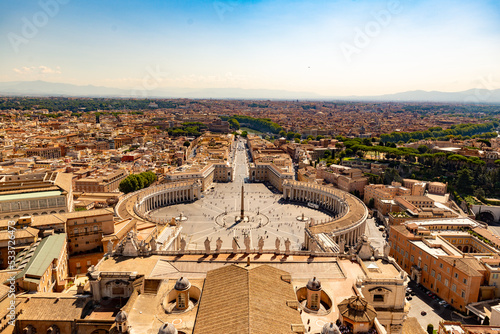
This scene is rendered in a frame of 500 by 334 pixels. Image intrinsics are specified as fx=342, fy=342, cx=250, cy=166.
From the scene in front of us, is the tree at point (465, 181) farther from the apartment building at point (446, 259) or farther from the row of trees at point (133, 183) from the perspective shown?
the row of trees at point (133, 183)

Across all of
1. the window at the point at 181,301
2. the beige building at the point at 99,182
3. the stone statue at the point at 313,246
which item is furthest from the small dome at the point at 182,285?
the beige building at the point at 99,182

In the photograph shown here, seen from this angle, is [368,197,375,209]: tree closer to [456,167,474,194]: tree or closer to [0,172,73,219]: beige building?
[456,167,474,194]: tree

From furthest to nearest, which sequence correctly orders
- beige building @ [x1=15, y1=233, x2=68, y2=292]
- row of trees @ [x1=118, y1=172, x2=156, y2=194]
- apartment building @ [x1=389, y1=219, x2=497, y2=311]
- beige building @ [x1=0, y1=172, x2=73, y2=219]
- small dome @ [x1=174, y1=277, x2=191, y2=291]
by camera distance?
row of trees @ [x1=118, y1=172, x2=156, y2=194] → beige building @ [x1=0, y1=172, x2=73, y2=219] → apartment building @ [x1=389, y1=219, x2=497, y2=311] → beige building @ [x1=15, y1=233, x2=68, y2=292] → small dome @ [x1=174, y1=277, x2=191, y2=291]

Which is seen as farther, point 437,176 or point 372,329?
point 437,176

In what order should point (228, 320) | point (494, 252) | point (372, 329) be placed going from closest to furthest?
point (228, 320)
point (372, 329)
point (494, 252)

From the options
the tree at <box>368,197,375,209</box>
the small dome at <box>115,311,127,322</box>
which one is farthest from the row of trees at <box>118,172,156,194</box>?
the small dome at <box>115,311,127,322</box>

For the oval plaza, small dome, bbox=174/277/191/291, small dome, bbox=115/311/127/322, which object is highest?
small dome, bbox=174/277/191/291

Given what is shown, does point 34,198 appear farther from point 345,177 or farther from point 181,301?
point 345,177

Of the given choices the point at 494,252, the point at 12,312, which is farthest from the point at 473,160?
the point at 12,312

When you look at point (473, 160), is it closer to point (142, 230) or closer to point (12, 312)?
point (142, 230)

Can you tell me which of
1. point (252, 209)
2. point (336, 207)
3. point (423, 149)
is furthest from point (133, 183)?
point (423, 149)
